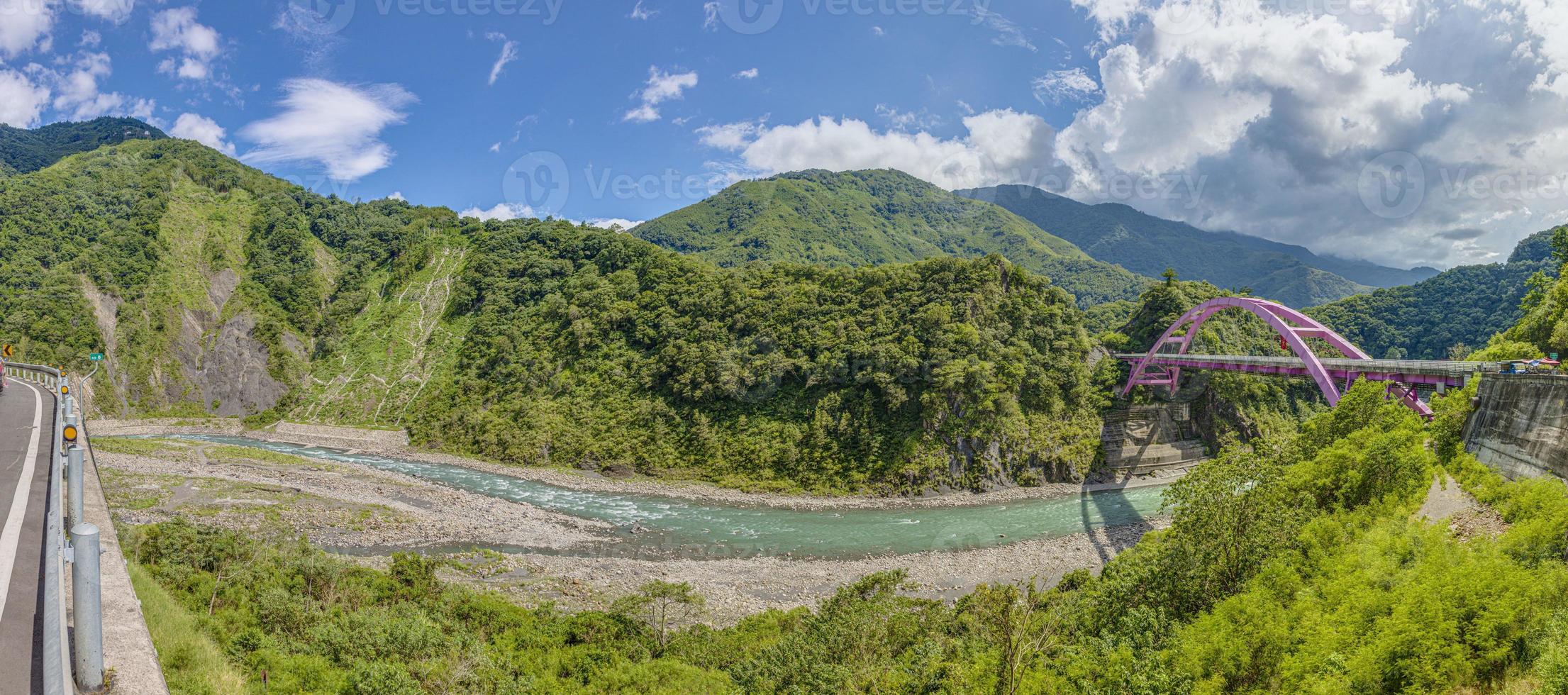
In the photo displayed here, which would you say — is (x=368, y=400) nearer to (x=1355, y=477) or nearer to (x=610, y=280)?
(x=610, y=280)

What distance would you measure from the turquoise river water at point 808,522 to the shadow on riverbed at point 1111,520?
11 cm

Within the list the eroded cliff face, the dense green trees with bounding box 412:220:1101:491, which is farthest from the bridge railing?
the dense green trees with bounding box 412:220:1101:491

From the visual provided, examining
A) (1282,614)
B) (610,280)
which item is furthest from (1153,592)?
(610,280)

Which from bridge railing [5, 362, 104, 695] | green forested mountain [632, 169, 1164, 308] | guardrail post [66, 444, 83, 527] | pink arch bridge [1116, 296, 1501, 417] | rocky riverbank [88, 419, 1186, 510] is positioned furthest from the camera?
green forested mountain [632, 169, 1164, 308]

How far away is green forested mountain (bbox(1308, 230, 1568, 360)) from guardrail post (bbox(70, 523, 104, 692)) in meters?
108

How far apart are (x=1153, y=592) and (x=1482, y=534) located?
667cm

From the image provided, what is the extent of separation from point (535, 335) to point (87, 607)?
62.5 m

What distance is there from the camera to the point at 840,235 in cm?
15438

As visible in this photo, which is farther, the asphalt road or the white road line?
the white road line

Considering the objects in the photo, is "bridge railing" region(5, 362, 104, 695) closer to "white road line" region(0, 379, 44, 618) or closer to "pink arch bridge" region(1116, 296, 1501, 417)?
"white road line" region(0, 379, 44, 618)

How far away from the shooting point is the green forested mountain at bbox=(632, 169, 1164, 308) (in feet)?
455

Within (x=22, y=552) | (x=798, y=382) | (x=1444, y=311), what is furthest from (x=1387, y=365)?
(x=1444, y=311)

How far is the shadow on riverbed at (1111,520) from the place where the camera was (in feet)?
110

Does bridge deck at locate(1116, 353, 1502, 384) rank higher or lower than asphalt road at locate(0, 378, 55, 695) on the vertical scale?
higher
